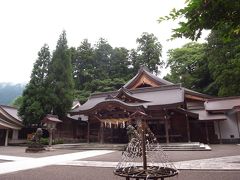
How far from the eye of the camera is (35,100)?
22.6m

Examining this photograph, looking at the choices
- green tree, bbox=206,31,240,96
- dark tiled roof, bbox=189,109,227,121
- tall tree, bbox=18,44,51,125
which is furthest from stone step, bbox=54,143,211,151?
green tree, bbox=206,31,240,96

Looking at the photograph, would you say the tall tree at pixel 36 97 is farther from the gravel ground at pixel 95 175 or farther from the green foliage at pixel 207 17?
the green foliage at pixel 207 17

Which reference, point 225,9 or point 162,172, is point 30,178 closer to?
point 162,172

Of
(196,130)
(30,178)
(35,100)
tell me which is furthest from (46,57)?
(30,178)

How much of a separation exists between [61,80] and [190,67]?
859 inches

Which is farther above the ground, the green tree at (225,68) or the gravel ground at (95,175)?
the green tree at (225,68)

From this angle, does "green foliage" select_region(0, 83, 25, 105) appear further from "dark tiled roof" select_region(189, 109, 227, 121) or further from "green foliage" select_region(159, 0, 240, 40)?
"green foliage" select_region(159, 0, 240, 40)

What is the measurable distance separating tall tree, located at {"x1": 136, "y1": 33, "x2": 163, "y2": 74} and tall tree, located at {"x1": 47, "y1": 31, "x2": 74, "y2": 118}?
20.8 meters

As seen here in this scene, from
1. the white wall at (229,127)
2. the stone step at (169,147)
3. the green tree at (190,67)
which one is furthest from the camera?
the green tree at (190,67)

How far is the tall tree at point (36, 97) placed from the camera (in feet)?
72.0

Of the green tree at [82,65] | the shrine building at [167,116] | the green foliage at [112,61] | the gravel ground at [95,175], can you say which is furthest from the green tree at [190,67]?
the gravel ground at [95,175]

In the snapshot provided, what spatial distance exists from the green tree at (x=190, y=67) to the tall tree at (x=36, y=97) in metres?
20.5

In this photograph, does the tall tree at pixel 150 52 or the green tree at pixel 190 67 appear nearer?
the green tree at pixel 190 67

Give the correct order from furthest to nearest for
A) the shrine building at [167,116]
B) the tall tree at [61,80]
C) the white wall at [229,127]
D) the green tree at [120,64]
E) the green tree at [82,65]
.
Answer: the green tree at [120,64] < the green tree at [82,65] < the tall tree at [61,80] < the white wall at [229,127] < the shrine building at [167,116]
